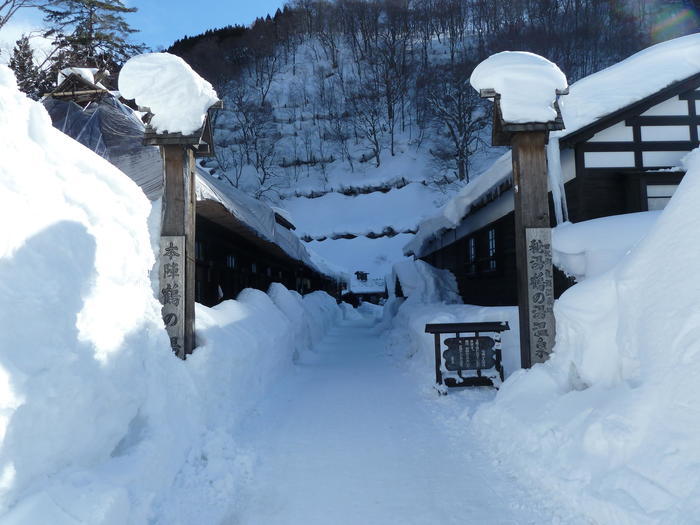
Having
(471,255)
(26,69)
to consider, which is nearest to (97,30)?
(26,69)

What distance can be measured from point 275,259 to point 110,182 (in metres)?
13.5

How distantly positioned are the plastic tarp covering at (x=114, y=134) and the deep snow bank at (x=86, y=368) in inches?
164

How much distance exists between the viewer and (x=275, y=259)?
18.5 metres

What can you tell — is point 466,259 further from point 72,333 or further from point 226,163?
point 226,163

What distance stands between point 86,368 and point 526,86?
6.37 meters

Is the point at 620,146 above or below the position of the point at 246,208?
above

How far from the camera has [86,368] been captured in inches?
129

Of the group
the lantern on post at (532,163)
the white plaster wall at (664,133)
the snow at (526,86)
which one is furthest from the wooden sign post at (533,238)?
the white plaster wall at (664,133)

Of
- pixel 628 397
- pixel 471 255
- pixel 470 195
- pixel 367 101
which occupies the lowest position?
pixel 628 397

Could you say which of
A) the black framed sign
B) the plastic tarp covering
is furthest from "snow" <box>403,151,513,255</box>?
the plastic tarp covering

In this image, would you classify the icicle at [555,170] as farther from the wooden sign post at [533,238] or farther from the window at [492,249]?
the window at [492,249]

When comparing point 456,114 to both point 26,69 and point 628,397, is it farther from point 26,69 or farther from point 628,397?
point 628,397

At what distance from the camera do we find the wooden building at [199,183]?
9031 millimetres

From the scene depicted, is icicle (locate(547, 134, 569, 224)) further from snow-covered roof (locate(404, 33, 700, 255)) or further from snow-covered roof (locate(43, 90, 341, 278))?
snow-covered roof (locate(43, 90, 341, 278))
